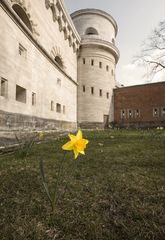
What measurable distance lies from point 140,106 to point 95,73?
9104mm

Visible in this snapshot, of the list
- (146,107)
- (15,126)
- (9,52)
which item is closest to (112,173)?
(15,126)

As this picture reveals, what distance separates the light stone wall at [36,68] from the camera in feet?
33.2

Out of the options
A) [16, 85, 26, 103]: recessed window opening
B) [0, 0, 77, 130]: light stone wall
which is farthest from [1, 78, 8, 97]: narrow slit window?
[16, 85, 26, 103]: recessed window opening

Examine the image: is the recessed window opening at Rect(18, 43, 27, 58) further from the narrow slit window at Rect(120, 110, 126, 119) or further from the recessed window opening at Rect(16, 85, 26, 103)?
the narrow slit window at Rect(120, 110, 126, 119)

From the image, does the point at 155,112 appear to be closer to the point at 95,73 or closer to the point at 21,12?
the point at 95,73

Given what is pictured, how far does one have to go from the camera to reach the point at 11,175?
2.67 metres

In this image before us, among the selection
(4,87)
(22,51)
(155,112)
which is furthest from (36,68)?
(155,112)

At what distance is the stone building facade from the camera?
412 inches

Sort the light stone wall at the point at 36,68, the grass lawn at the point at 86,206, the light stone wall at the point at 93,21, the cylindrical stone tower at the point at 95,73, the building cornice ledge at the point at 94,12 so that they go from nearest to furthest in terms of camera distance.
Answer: the grass lawn at the point at 86,206 < the light stone wall at the point at 36,68 < the cylindrical stone tower at the point at 95,73 < the building cornice ledge at the point at 94,12 < the light stone wall at the point at 93,21

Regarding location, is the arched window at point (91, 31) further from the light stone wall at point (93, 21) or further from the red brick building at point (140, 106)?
the red brick building at point (140, 106)

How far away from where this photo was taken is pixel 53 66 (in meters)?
18.0

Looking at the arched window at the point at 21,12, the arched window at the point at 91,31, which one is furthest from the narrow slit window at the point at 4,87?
the arched window at the point at 91,31

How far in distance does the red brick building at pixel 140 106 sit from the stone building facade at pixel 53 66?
5.77 ft

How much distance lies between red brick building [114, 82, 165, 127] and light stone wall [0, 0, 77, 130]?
11098mm
